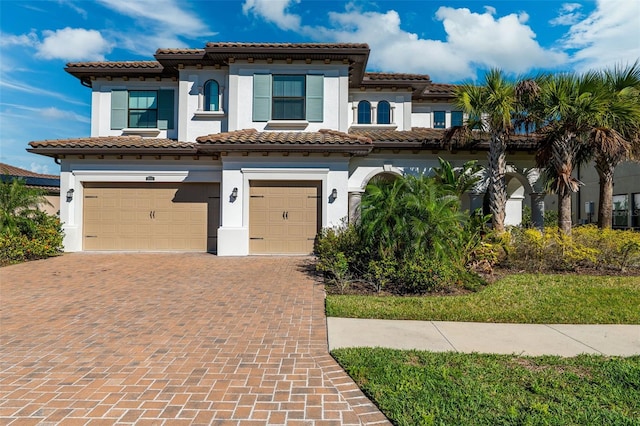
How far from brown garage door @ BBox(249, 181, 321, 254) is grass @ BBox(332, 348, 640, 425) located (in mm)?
8239

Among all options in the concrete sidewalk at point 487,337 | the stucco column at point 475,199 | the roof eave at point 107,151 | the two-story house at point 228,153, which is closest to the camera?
the concrete sidewalk at point 487,337

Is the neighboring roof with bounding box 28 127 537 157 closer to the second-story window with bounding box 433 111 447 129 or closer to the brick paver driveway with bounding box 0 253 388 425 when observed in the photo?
the second-story window with bounding box 433 111 447 129

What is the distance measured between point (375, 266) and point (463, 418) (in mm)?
4711

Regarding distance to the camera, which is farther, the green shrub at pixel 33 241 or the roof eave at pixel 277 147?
the roof eave at pixel 277 147

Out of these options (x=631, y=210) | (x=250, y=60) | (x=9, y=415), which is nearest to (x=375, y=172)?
(x=250, y=60)

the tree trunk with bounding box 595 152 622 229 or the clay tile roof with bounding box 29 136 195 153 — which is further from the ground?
the clay tile roof with bounding box 29 136 195 153

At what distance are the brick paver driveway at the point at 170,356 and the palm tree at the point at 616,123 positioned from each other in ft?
30.5

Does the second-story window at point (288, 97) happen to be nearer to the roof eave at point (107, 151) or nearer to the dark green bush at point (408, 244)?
the roof eave at point (107, 151)

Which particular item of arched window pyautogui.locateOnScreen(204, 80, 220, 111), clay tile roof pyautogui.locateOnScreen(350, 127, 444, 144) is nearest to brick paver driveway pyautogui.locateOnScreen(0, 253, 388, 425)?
clay tile roof pyautogui.locateOnScreen(350, 127, 444, 144)

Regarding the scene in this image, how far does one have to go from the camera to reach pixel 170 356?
4.34 meters

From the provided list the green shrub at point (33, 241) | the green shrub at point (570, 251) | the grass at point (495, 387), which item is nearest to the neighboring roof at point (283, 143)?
the green shrub at point (570, 251)

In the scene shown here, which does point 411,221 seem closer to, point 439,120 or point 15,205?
point 439,120

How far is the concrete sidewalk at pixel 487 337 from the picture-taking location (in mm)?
4734

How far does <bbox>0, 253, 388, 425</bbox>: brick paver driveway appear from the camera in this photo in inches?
127
